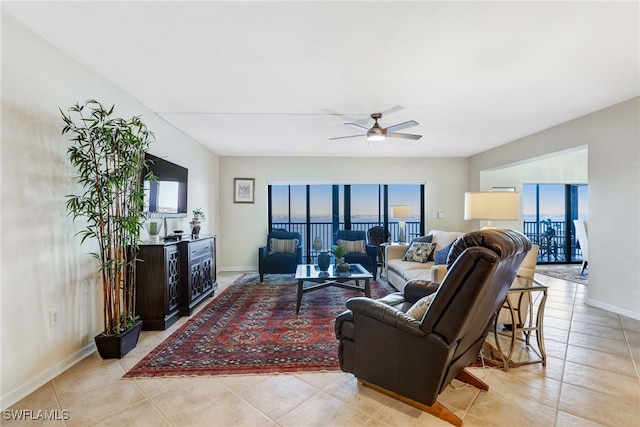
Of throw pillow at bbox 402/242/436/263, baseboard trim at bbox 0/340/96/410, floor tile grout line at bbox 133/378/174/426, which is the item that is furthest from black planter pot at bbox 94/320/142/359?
throw pillow at bbox 402/242/436/263

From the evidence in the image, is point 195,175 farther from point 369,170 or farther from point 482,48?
point 482,48

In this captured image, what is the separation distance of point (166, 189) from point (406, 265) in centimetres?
328

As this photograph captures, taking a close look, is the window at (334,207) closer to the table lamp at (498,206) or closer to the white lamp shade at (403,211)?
the white lamp shade at (403,211)

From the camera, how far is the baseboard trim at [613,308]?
3.20 metres

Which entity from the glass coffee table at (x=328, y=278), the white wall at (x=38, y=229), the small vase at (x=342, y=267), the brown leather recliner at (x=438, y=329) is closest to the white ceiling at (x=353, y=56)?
the white wall at (x=38, y=229)

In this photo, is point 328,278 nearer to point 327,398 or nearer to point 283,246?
point 327,398

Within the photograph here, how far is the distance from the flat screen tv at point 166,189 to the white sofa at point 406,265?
3102 mm

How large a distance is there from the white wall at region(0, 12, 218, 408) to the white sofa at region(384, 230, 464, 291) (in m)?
3.27

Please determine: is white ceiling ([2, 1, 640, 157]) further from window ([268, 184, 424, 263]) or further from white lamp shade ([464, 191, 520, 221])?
window ([268, 184, 424, 263])

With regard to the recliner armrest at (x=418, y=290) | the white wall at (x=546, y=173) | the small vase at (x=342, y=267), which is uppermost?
the white wall at (x=546, y=173)

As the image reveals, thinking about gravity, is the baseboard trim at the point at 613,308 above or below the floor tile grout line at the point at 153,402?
above

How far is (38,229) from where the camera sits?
79.4 inches

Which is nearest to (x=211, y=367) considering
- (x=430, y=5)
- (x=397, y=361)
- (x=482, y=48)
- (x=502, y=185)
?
(x=397, y=361)

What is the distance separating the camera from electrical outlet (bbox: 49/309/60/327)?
211cm
